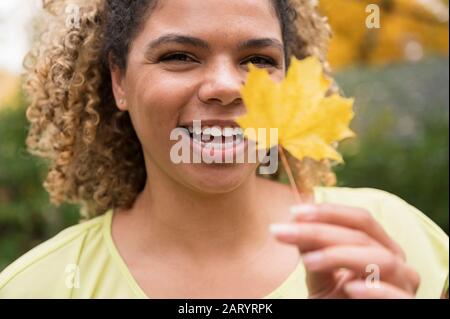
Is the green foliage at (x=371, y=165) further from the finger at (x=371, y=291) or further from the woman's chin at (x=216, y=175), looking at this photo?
the finger at (x=371, y=291)

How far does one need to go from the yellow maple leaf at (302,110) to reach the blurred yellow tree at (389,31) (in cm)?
443

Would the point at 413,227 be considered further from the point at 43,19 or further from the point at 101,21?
the point at 43,19

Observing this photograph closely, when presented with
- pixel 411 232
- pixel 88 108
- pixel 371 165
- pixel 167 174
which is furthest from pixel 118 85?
pixel 371 165

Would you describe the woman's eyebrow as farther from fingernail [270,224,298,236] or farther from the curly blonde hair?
fingernail [270,224,298,236]

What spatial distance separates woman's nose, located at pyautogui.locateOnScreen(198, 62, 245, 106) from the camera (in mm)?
1681

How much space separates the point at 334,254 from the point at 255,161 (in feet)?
2.28

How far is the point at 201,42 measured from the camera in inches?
69.0

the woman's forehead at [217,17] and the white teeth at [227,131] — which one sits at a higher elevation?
the woman's forehead at [217,17]

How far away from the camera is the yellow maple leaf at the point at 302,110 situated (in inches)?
50.6

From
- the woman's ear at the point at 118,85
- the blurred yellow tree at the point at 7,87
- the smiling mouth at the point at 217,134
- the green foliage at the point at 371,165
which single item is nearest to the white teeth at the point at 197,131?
the smiling mouth at the point at 217,134

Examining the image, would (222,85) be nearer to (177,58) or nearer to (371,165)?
(177,58)

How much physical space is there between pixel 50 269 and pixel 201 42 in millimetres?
793

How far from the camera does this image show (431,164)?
191 inches

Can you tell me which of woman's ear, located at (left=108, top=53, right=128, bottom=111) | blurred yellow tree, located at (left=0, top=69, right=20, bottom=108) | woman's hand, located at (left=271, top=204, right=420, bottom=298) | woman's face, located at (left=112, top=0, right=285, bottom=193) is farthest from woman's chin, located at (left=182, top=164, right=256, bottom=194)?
blurred yellow tree, located at (left=0, top=69, right=20, bottom=108)
